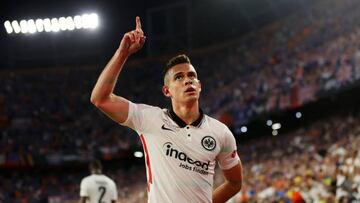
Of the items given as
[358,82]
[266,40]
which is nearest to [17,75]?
[266,40]

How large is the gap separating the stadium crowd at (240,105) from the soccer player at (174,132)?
6.86 m

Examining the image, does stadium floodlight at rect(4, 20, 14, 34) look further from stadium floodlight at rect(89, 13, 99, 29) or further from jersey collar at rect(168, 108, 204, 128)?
jersey collar at rect(168, 108, 204, 128)

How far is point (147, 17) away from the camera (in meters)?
33.2

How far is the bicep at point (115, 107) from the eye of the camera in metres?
3.13

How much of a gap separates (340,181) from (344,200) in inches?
60.6

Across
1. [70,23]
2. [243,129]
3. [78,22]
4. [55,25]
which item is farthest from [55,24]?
[243,129]

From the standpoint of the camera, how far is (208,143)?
3236mm

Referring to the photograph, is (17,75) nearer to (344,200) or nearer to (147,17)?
(147,17)

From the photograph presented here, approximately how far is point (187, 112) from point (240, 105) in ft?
69.6

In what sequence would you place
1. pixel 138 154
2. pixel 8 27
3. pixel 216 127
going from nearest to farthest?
pixel 216 127 → pixel 8 27 → pixel 138 154

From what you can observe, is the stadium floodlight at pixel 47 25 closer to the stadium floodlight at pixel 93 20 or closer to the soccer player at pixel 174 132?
the stadium floodlight at pixel 93 20

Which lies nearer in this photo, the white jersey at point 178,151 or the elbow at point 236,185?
the white jersey at point 178,151

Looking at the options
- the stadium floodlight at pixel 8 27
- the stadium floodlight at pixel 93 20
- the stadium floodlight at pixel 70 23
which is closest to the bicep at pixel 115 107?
the stadium floodlight at pixel 93 20

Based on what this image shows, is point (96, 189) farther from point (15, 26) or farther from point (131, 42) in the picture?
point (15, 26)
